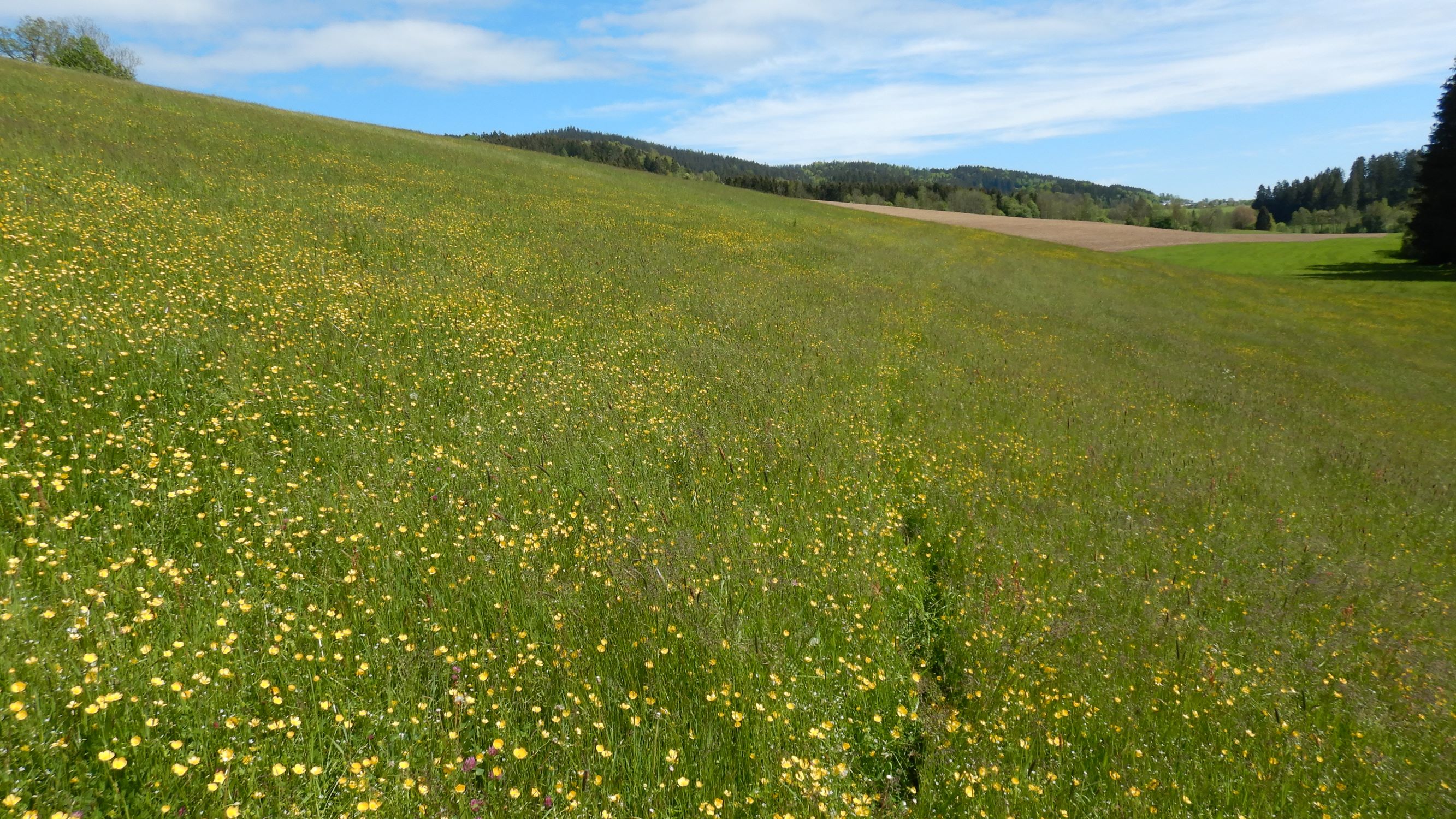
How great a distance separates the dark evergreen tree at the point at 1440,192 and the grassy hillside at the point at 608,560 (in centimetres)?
5434

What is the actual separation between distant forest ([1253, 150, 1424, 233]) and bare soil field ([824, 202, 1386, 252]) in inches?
1325

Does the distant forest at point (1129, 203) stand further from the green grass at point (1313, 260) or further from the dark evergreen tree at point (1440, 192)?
the dark evergreen tree at point (1440, 192)

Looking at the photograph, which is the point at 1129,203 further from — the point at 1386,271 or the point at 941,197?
the point at 1386,271

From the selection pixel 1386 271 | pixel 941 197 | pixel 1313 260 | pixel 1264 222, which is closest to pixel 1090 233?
pixel 1313 260

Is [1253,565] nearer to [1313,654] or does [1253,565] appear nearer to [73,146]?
[1313,654]

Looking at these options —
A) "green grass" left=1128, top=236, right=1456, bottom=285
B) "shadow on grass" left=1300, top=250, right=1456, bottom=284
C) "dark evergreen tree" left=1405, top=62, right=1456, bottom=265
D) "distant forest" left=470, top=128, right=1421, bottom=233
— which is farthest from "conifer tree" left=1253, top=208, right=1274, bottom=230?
"dark evergreen tree" left=1405, top=62, right=1456, bottom=265

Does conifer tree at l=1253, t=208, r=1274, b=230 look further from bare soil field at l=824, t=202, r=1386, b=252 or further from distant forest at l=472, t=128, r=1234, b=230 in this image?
bare soil field at l=824, t=202, r=1386, b=252

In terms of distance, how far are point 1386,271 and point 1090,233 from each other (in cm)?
2301

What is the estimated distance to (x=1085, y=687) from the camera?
17.1 feet

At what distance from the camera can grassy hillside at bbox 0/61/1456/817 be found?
338 centimetres

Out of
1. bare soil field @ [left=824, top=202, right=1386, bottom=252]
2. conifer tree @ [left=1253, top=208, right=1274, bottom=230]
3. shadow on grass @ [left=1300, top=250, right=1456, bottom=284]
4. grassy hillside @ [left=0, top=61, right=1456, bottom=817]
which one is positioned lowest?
grassy hillside @ [left=0, top=61, right=1456, bottom=817]

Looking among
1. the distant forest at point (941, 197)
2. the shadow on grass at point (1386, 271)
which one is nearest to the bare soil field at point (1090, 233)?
the shadow on grass at point (1386, 271)

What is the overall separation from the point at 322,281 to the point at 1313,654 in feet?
44.4

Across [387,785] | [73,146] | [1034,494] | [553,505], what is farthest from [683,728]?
[73,146]
